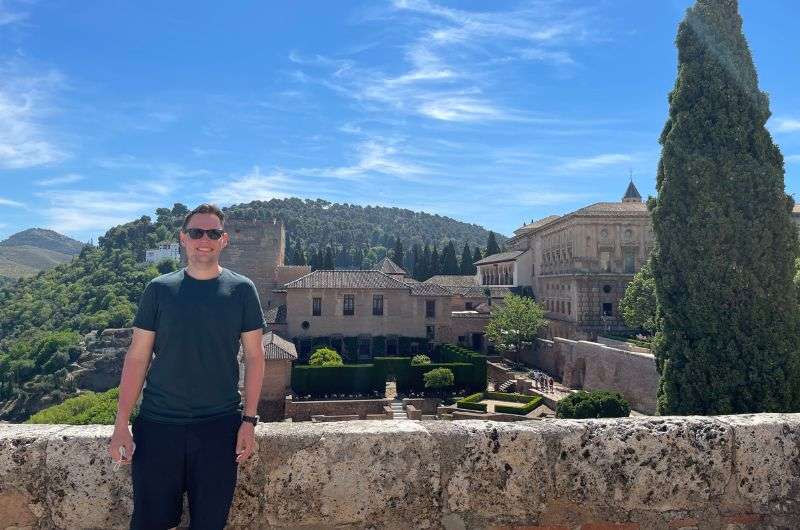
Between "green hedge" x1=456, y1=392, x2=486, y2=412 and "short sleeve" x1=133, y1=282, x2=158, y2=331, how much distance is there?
2490 centimetres

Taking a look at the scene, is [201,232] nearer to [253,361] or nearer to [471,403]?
[253,361]

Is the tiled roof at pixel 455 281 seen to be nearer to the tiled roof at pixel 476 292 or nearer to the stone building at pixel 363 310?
the tiled roof at pixel 476 292

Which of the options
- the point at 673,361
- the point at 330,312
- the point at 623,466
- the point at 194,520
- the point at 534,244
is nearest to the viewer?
the point at 194,520

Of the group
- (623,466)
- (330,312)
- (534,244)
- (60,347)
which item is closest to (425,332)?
(330,312)

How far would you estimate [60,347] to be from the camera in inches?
2201

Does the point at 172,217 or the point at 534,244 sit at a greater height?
the point at 172,217

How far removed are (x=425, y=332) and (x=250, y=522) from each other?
3606 cm

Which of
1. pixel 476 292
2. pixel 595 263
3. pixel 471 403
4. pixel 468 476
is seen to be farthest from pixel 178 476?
pixel 476 292

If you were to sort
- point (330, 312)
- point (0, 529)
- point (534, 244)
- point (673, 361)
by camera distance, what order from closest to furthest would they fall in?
1. point (0, 529)
2. point (673, 361)
3. point (330, 312)
4. point (534, 244)

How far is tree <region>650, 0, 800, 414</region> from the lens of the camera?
9.82m

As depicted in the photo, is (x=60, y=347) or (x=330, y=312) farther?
(x=60, y=347)

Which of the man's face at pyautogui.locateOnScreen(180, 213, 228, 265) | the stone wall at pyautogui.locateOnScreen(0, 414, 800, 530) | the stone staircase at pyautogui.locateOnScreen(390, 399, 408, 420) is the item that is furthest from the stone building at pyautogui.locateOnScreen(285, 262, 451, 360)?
the man's face at pyautogui.locateOnScreen(180, 213, 228, 265)

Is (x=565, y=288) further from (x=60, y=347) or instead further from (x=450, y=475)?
(x=60, y=347)

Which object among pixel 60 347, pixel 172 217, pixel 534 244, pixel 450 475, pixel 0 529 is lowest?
pixel 60 347
